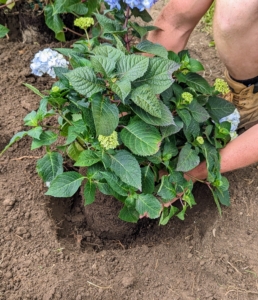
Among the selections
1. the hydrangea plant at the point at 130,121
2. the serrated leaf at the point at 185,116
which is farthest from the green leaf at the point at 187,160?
the serrated leaf at the point at 185,116

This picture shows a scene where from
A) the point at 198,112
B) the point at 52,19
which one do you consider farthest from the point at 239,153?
the point at 52,19

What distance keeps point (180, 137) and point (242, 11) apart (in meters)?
0.62

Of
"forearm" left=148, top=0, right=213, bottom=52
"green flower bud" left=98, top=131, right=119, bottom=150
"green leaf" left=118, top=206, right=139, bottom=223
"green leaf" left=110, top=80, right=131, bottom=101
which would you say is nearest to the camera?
"green leaf" left=110, top=80, right=131, bottom=101

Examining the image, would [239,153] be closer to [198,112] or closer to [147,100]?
[198,112]

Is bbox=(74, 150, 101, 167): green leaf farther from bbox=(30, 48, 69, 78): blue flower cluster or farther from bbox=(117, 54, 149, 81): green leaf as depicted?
bbox=(30, 48, 69, 78): blue flower cluster

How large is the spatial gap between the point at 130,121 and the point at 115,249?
2.09ft

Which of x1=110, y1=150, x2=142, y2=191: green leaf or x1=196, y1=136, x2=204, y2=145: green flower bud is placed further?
x1=196, y1=136, x2=204, y2=145: green flower bud

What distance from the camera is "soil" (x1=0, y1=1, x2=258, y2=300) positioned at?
5.60 feet

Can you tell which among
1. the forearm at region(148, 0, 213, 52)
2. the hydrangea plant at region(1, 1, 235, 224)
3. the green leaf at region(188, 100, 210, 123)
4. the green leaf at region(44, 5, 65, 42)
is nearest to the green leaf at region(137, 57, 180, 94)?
the hydrangea plant at region(1, 1, 235, 224)

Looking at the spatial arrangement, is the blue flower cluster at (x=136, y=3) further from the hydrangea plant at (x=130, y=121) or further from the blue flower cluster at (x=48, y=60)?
the blue flower cluster at (x=48, y=60)

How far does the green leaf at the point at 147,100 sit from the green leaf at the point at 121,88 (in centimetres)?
6

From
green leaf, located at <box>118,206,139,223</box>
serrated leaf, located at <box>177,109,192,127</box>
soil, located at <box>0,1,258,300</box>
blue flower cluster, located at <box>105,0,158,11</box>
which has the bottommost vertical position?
soil, located at <box>0,1,258,300</box>

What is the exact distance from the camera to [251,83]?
230 cm

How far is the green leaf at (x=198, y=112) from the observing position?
5.27 ft
